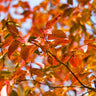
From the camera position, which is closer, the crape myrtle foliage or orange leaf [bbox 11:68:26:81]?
the crape myrtle foliage

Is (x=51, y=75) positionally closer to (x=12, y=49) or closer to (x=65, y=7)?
(x=12, y=49)

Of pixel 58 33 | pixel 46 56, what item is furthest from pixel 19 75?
pixel 58 33

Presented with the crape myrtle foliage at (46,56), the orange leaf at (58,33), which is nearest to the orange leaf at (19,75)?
the crape myrtle foliage at (46,56)

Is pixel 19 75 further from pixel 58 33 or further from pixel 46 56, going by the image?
pixel 58 33

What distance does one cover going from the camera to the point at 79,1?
143 centimetres

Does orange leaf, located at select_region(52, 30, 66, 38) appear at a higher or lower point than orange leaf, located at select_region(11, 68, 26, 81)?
higher

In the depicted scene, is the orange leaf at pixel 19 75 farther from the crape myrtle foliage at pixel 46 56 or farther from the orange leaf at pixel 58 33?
the orange leaf at pixel 58 33

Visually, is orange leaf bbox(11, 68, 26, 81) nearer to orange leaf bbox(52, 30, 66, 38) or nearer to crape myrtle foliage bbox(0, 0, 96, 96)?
crape myrtle foliage bbox(0, 0, 96, 96)

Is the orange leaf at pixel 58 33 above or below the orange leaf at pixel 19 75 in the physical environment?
above

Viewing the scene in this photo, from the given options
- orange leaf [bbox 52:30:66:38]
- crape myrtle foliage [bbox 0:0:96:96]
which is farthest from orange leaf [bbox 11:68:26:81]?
orange leaf [bbox 52:30:66:38]

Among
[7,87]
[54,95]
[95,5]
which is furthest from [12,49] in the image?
[95,5]

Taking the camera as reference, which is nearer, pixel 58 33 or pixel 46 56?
pixel 58 33

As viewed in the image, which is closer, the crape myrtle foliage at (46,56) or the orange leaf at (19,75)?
the crape myrtle foliage at (46,56)

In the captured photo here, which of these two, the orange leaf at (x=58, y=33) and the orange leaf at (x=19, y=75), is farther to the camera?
the orange leaf at (x=19, y=75)
